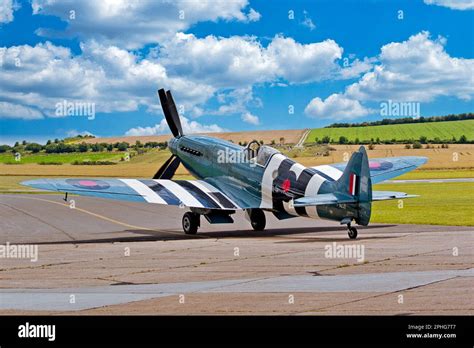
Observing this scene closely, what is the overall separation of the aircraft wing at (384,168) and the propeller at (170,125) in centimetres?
683

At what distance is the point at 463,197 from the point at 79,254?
29.2 metres

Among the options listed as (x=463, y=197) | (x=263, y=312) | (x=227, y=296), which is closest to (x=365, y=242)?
(x=227, y=296)

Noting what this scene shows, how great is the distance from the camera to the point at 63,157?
107 metres

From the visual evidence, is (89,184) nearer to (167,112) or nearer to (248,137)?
(167,112)

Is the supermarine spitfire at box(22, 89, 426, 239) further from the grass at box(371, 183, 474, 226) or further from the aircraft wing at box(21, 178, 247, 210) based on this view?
the grass at box(371, 183, 474, 226)

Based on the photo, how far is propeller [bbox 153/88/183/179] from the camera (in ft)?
103

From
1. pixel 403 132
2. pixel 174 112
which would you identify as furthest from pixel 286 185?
pixel 403 132

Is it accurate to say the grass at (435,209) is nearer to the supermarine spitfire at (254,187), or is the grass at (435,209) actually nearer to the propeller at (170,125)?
the supermarine spitfire at (254,187)

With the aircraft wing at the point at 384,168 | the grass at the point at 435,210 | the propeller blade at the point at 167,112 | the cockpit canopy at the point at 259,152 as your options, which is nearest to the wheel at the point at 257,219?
the cockpit canopy at the point at 259,152

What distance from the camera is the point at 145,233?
84.4 ft

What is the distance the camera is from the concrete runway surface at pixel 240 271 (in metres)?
10.3

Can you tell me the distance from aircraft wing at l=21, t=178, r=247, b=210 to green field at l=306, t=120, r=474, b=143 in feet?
240
